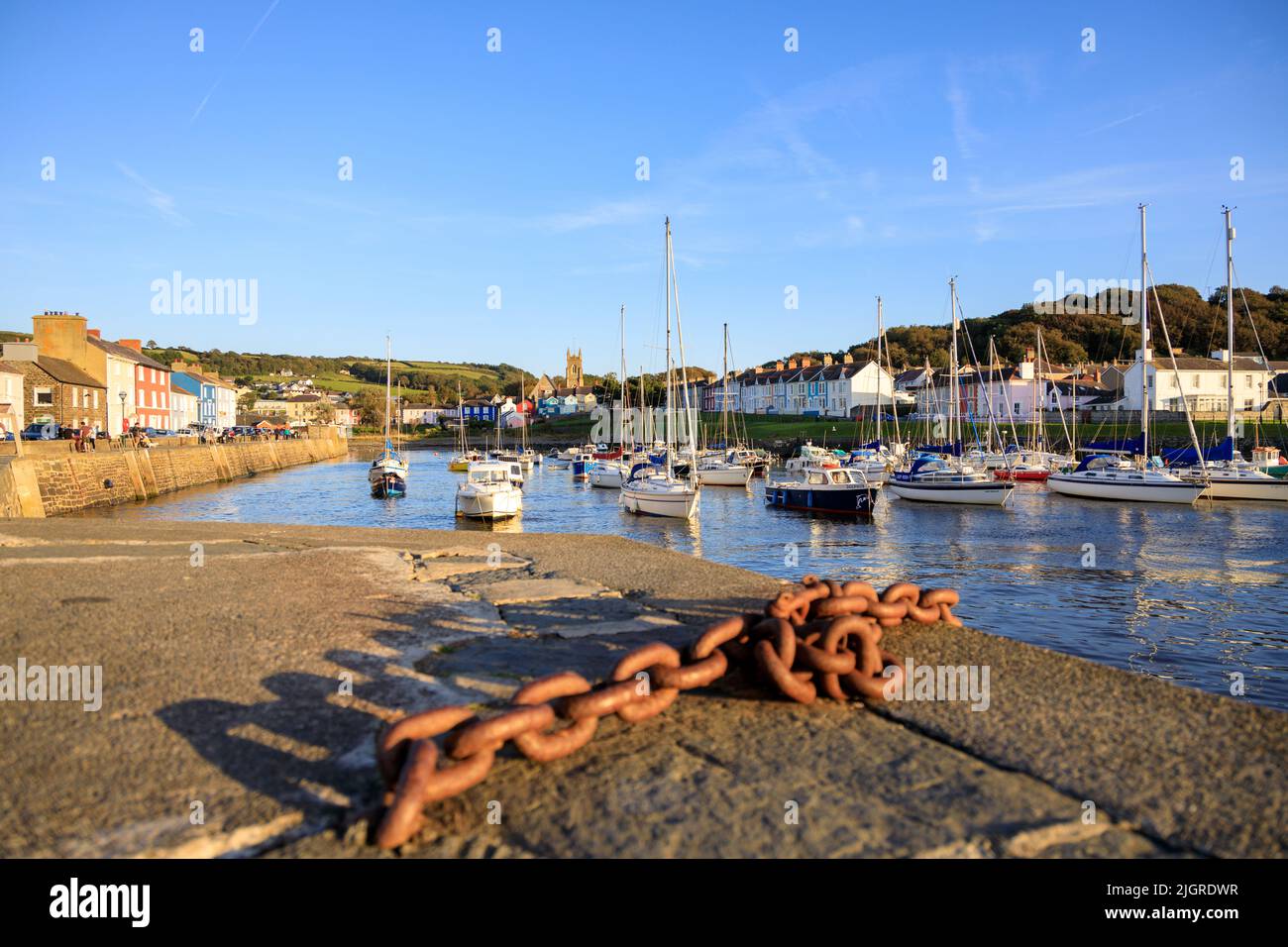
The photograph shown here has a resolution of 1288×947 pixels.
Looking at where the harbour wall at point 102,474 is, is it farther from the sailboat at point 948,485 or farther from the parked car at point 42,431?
the sailboat at point 948,485

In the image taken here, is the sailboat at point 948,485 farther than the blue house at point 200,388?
No

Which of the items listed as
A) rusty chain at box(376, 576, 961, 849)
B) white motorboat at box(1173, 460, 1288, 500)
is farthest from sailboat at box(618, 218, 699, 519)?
rusty chain at box(376, 576, 961, 849)

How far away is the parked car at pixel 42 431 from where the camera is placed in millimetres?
49719

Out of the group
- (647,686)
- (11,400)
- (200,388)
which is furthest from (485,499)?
(200,388)

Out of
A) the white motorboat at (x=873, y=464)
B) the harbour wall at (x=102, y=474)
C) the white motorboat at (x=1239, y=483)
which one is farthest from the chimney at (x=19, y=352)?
the white motorboat at (x=1239, y=483)

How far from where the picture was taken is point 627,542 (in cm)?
1267

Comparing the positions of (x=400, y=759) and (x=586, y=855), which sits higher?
(x=400, y=759)

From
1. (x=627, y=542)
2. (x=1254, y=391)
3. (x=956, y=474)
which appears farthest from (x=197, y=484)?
(x=1254, y=391)

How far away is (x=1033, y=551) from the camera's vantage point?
89.9 feet

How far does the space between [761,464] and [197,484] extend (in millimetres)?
40787

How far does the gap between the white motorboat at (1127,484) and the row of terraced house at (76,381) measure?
2196 inches

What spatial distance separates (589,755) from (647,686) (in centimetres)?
47

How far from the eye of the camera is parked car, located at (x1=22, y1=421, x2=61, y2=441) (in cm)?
4972
